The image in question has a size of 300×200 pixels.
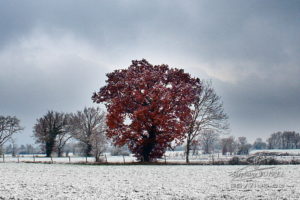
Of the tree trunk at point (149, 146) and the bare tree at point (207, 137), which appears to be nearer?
the tree trunk at point (149, 146)

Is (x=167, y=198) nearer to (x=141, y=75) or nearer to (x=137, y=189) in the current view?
(x=137, y=189)

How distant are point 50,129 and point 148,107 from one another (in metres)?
56.6

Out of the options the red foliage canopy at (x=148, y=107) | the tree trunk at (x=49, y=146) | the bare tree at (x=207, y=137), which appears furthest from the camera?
the tree trunk at (x=49, y=146)

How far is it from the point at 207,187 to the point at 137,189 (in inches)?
154

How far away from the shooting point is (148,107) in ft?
111

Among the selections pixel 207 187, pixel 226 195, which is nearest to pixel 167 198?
pixel 226 195

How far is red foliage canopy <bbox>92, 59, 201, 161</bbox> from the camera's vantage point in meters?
34.1

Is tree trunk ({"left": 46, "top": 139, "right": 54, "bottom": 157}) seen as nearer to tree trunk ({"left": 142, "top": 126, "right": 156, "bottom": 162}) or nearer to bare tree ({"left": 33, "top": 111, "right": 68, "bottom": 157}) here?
bare tree ({"left": 33, "top": 111, "right": 68, "bottom": 157})

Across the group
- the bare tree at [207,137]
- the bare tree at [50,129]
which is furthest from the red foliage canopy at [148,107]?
the bare tree at [50,129]

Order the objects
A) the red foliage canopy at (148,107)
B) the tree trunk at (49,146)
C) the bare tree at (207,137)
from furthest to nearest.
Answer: the tree trunk at (49,146)
the bare tree at (207,137)
the red foliage canopy at (148,107)

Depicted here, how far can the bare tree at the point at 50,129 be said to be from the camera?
8138 centimetres

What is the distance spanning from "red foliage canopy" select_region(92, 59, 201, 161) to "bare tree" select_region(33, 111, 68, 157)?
165 ft

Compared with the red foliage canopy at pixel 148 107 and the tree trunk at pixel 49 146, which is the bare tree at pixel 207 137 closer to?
the red foliage canopy at pixel 148 107

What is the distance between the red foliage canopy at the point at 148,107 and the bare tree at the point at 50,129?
5018 centimetres
